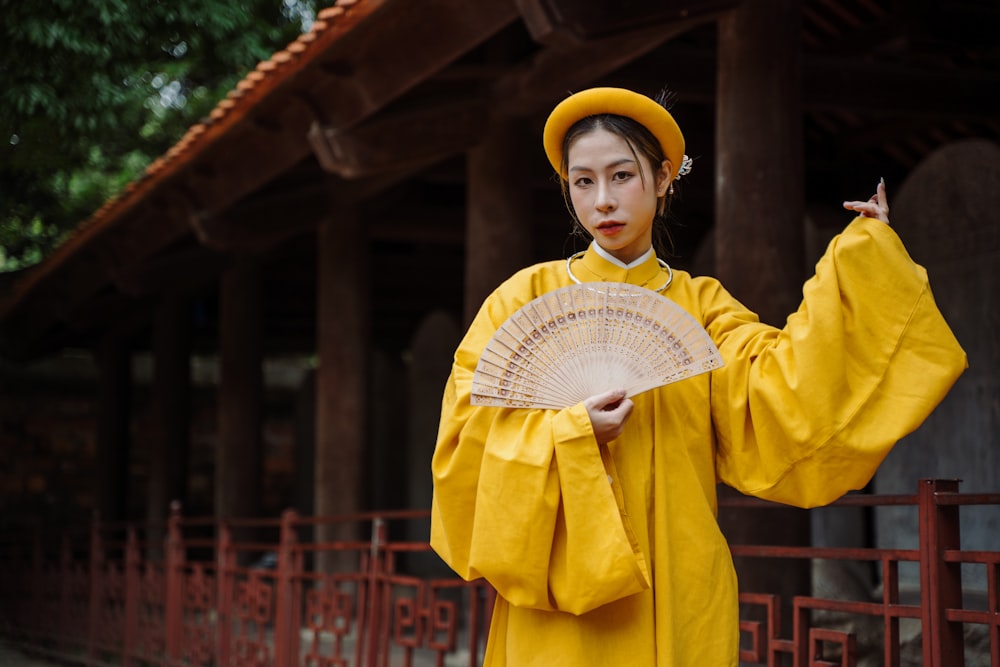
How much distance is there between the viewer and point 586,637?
7.73ft

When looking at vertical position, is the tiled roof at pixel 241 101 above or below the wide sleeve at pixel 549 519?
above

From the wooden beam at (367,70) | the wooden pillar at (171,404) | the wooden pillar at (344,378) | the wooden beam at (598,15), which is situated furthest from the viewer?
the wooden pillar at (171,404)

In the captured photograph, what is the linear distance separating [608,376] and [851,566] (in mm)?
5365

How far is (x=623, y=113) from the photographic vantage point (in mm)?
2486

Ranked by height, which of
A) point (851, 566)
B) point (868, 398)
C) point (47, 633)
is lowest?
point (47, 633)

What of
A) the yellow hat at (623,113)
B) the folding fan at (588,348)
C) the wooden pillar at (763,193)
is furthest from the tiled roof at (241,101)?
the folding fan at (588,348)

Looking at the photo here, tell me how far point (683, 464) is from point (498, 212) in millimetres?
4282

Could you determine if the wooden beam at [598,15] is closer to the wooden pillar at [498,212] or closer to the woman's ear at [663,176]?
the wooden pillar at [498,212]

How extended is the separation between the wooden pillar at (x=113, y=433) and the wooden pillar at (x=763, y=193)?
934 centimetres

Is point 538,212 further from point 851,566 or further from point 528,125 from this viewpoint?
point 851,566

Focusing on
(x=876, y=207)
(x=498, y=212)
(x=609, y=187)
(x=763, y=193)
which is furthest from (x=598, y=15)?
(x=876, y=207)

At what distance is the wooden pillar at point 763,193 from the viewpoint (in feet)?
15.7

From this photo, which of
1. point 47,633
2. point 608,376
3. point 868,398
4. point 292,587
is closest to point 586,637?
point 608,376

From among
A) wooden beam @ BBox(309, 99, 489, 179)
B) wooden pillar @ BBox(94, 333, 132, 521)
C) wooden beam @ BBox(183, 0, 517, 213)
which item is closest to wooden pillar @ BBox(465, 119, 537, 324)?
wooden beam @ BBox(309, 99, 489, 179)
